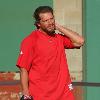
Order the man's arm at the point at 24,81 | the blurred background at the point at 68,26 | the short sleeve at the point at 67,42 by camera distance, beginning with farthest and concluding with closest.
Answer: the blurred background at the point at 68,26 → the short sleeve at the point at 67,42 → the man's arm at the point at 24,81

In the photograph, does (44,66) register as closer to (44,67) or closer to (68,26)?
(44,67)

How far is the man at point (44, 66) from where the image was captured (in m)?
4.71

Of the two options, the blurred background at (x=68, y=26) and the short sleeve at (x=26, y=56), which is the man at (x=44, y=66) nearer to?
the short sleeve at (x=26, y=56)

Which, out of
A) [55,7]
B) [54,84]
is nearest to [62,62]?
[54,84]

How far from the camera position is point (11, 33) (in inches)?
270

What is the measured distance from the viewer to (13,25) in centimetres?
685

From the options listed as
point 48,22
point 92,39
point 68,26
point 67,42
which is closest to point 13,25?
point 68,26

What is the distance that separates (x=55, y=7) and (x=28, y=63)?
7.26 feet

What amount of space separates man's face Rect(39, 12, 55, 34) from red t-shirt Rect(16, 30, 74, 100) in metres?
0.11

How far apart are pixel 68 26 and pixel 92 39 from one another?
1.24 feet

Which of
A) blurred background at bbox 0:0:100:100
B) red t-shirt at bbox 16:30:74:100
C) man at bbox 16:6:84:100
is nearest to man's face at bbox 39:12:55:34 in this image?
man at bbox 16:6:84:100

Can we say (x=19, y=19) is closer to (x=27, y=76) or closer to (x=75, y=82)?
(x=75, y=82)

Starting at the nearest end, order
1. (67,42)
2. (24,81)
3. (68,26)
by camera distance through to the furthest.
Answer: (24,81)
(67,42)
(68,26)

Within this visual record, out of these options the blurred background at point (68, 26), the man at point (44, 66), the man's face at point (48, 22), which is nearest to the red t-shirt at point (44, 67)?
the man at point (44, 66)
